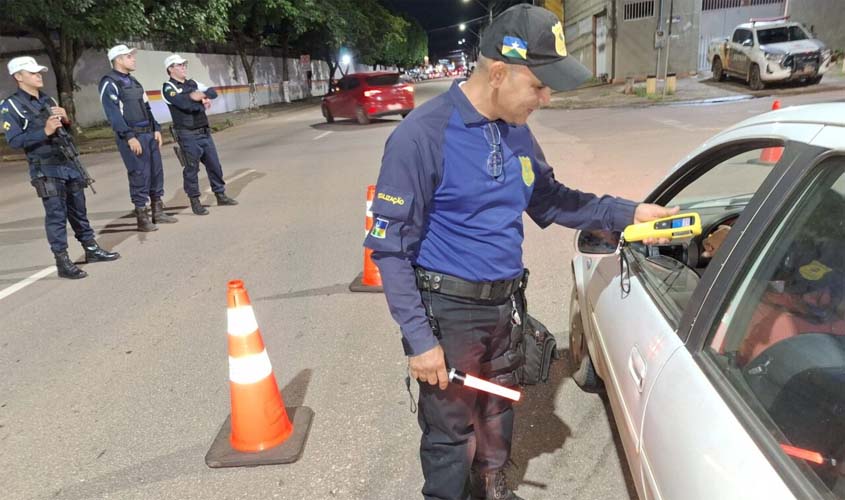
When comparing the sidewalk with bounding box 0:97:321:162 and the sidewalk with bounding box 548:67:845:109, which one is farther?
the sidewalk with bounding box 548:67:845:109

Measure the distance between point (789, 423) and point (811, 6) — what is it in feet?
97.7

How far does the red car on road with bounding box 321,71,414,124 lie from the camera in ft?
59.4

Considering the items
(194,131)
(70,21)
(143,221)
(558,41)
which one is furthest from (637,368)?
(70,21)

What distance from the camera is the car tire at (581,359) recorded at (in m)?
3.05

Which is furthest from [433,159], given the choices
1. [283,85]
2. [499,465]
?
[283,85]

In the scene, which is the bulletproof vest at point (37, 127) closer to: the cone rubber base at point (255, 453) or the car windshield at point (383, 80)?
the cone rubber base at point (255, 453)

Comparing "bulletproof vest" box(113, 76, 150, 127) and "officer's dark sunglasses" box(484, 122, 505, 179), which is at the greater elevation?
"bulletproof vest" box(113, 76, 150, 127)

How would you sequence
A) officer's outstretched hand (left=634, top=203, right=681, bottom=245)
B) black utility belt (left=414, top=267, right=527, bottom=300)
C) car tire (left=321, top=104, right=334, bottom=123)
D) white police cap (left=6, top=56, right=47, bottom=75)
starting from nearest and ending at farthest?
black utility belt (left=414, top=267, right=527, bottom=300), officer's outstretched hand (left=634, top=203, right=681, bottom=245), white police cap (left=6, top=56, right=47, bottom=75), car tire (left=321, top=104, right=334, bottom=123)

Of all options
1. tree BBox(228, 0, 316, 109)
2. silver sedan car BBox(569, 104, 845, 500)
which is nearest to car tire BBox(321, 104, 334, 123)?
tree BBox(228, 0, 316, 109)

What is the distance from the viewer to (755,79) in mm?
18641

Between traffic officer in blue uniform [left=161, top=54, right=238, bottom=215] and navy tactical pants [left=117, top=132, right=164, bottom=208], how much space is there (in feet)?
1.62

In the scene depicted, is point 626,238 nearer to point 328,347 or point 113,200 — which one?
point 328,347

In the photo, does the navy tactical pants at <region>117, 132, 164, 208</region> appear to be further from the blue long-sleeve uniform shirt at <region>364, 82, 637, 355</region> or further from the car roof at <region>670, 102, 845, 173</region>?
the car roof at <region>670, 102, 845, 173</region>

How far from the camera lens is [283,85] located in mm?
38406
